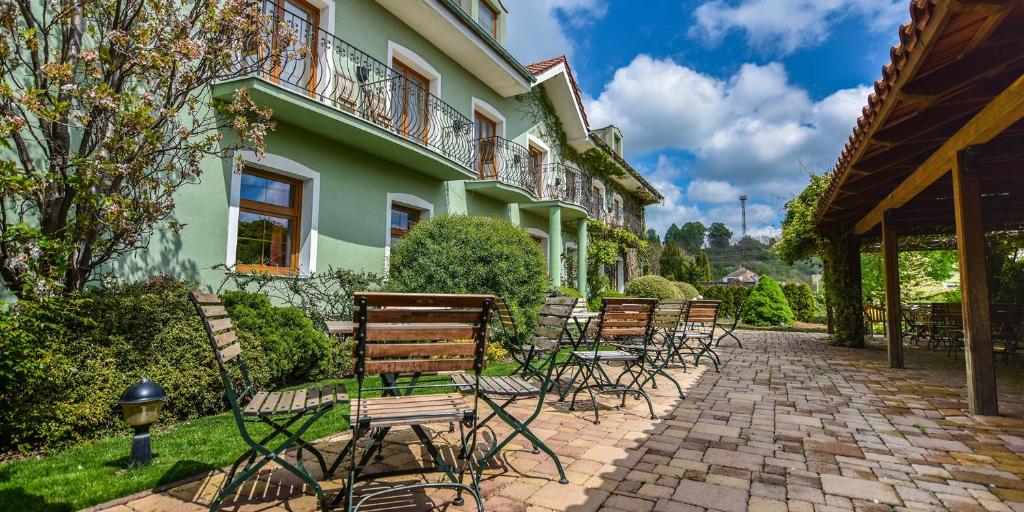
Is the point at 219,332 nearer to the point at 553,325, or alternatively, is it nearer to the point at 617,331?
the point at 553,325

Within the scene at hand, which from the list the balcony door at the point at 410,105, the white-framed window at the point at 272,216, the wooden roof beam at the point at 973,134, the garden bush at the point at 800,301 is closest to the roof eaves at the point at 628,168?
the garden bush at the point at 800,301

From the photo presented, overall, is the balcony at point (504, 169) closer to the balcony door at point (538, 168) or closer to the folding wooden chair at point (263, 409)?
the balcony door at point (538, 168)

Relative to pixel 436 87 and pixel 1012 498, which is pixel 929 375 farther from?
pixel 436 87

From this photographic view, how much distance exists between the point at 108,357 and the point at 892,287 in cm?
865

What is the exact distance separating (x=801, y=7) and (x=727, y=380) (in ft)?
18.6

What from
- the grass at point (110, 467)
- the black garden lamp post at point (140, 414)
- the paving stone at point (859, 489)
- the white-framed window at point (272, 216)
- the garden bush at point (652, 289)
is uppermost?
the white-framed window at point (272, 216)

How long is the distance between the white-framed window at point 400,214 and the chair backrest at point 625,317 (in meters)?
4.61

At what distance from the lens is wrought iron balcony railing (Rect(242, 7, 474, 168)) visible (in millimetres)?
6520

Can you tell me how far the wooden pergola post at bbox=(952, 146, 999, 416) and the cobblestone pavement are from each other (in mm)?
243

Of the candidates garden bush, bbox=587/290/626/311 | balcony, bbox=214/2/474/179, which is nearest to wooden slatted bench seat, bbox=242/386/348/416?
balcony, bbox=214/2/474/179

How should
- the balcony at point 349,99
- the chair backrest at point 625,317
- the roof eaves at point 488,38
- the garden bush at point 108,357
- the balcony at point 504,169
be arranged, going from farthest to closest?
the balcony at point 504,169
the roof eaves at point 488,38
the balcony at point 349,99
the chair backrest at point 625,317
the garden bush at point 108,357

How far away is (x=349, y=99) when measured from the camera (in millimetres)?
7355

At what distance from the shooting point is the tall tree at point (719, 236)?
205 ft

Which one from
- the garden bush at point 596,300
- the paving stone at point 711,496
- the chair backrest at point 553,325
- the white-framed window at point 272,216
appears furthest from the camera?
the garden bush at point 596,300
